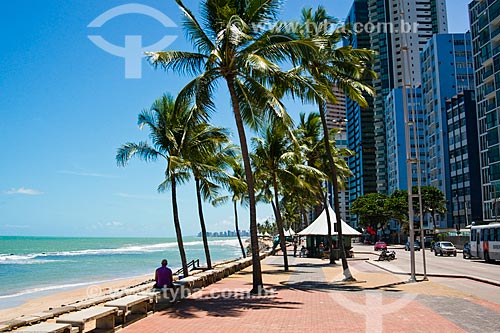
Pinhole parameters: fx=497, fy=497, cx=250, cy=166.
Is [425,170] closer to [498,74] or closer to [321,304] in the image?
[498,74]

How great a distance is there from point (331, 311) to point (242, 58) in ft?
24.3

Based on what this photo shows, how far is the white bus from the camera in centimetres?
3038

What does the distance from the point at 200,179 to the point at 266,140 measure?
424cm

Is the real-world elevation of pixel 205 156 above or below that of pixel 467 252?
above

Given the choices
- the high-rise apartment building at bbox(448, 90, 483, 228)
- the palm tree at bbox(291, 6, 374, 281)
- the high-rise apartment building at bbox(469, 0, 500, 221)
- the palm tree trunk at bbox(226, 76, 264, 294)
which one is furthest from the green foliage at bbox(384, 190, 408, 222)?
the palm tree trunk at bbox(226, 76, 264, 294)

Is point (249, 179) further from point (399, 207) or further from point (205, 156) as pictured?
point (399, 207)

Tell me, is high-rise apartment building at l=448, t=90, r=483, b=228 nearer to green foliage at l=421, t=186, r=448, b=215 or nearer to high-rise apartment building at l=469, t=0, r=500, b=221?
green foliage at l=421, t=186, r=448, b=215

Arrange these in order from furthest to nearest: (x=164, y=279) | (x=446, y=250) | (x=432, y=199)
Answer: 1. (x=432, y=199)
2. (x=446, y=250)
3. (x=164, y=279)

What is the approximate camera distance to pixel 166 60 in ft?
49.2

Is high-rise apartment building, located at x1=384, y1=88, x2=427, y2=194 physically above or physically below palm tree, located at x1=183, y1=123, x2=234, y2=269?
above

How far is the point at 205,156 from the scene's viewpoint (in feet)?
68.6

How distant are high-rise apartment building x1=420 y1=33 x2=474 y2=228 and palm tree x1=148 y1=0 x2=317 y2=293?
82.6m

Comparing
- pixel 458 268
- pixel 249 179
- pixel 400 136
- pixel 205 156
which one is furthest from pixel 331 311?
pixel 400 136

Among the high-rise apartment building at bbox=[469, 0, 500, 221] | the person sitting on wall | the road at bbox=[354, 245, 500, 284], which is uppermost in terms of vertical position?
the high-rise apartment building at bbox=[469, 0, 500, 221]
